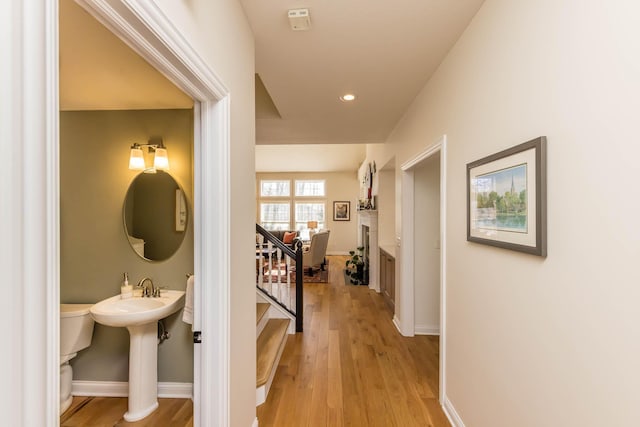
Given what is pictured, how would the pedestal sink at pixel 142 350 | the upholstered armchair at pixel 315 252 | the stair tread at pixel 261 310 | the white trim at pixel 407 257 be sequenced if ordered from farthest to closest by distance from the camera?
the upholstered armchair at pixel 315 252
the white trim at pixel 407 257
the stair tread at pixel 261 310
the pedestal sink at pixel 142 350

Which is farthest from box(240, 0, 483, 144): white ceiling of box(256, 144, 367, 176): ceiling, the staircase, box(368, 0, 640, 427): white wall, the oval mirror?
box(256, 144, 367, 176): ceiling

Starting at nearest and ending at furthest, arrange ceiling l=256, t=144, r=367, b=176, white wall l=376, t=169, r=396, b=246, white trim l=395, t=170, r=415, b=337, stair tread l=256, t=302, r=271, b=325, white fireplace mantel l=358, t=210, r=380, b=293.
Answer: stair tread l=256, t=302, r=271, b=325 < white trim l=395, t=170, r=415, b=337 < white wall l=376, t=169, r=396, b=246 < white fireplace mantel l=358, t=210, r=380, b=293 < ceiling l=256, t=144, r=367, b=176

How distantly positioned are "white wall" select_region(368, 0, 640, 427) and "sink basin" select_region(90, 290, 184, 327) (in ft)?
6.60

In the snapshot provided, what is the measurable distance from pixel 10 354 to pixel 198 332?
987 millimetres

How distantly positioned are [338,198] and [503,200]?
9211mm

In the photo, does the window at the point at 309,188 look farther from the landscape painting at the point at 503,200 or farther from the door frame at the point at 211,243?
the door frame at the point at 211,243

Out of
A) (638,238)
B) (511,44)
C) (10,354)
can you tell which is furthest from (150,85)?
(638,238)

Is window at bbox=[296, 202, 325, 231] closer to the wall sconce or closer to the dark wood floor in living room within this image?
the dark wood floor in living room

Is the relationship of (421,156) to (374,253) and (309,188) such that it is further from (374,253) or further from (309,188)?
(309,188)

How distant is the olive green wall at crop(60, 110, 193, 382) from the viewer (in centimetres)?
232

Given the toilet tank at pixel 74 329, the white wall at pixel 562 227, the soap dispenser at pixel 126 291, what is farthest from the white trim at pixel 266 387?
the white wall at pixel 562 227

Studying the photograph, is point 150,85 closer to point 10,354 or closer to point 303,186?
point 10,354

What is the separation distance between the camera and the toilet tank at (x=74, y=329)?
7.13 ft

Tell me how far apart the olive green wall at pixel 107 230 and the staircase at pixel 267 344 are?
559mm
